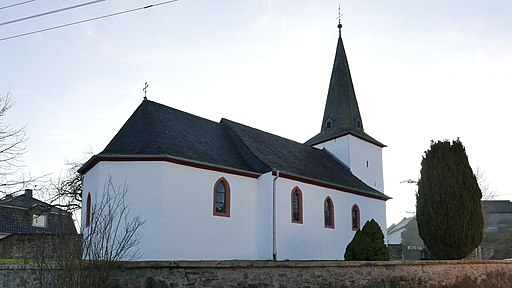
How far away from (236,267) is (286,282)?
1447mm

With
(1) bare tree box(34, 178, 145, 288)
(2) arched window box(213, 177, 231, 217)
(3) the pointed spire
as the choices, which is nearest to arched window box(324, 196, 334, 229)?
(2) arched window box(213, 177, 231, 217)

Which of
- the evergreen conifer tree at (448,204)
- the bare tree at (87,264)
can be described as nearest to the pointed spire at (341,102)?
the evergreen conifer tree at (448,204)

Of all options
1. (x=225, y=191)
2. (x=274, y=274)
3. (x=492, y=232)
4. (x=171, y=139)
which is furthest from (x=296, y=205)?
(x=492, y=232)

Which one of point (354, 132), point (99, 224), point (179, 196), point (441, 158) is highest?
point (354, 132)

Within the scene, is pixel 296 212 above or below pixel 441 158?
below

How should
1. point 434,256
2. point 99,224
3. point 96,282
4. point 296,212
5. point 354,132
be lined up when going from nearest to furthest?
point 96,282 → point 99,224 → point 434,256 → point 296,212 → point 354,132

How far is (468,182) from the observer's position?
17.8 meters

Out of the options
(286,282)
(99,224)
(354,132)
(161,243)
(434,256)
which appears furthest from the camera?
(354,132)

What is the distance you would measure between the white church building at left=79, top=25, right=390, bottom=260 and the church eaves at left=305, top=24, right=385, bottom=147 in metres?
2.65

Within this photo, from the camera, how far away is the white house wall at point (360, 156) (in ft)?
91.1

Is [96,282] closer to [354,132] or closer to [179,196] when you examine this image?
[179,196]

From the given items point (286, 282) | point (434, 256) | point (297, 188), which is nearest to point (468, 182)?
point (434, 256)

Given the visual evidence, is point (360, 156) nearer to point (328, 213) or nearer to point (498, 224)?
point (328, 213)

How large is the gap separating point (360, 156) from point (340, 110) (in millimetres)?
3148
